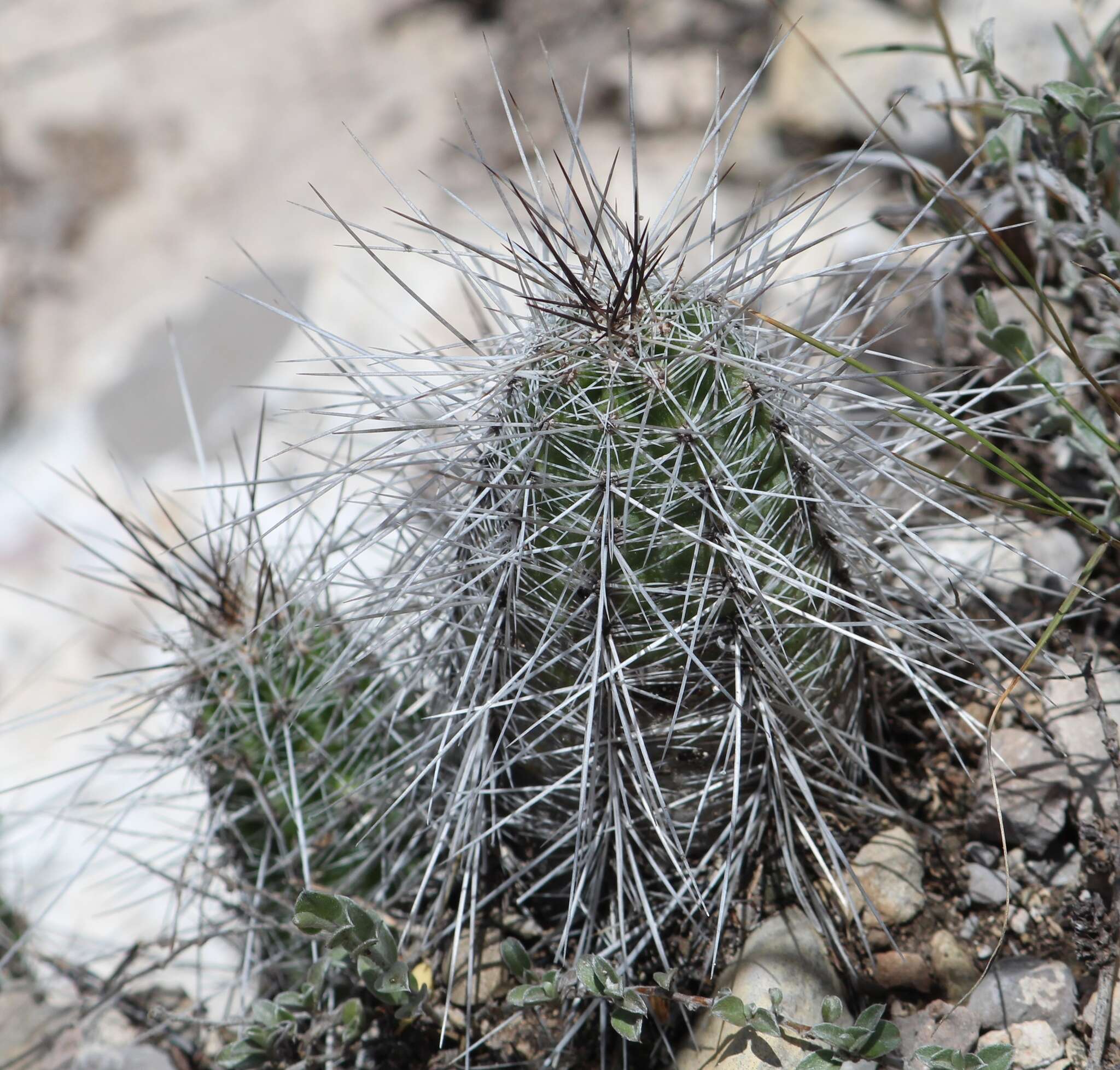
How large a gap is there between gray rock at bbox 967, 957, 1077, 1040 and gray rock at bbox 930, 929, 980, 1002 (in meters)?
0.02

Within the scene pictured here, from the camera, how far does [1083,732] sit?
132cm

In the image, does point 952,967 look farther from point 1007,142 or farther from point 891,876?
point 1007,142

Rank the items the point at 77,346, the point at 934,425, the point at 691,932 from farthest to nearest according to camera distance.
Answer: the point at 77,346, the point at 934,425, the point at 691,932

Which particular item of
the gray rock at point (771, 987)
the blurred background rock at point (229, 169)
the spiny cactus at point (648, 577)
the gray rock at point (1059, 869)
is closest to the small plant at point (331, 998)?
the spiny cactus at point (648, 577)

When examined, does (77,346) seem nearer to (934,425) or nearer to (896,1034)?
(934,425)

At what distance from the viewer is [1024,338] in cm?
133

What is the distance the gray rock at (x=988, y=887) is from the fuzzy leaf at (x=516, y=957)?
0.56 meters

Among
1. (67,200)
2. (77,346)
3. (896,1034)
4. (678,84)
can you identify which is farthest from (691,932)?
(67,200)

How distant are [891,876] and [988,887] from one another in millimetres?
127

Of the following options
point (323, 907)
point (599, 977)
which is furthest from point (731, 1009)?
point (323, 907)

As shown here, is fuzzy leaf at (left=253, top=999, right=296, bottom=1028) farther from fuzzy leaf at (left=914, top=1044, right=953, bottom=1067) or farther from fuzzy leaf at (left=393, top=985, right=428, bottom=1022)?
fuzzy leaf at (left=914, top=1044, right=953, bottom=1067)

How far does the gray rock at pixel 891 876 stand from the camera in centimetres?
126

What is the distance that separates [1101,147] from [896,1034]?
4.02 ft

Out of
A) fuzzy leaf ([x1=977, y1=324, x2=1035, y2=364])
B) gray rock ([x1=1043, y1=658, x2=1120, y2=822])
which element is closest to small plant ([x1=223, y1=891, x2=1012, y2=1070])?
gray rock ([x1=1043, y1=658, x2=1120, y2=822])
